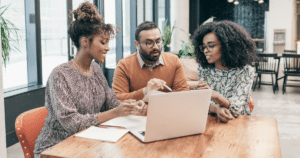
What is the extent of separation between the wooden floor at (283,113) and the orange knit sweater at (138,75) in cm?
141

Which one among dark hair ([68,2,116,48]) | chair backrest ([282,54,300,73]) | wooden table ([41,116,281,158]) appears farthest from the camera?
chair backrest ([282,54,300,73])

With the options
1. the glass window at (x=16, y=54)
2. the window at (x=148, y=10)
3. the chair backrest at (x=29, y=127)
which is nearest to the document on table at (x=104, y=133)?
the chair backrest at (x=29, y=127)

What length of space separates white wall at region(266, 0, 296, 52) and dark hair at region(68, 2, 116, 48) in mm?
9429

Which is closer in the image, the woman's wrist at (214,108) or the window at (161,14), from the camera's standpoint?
the woman's wrist at (214,108)

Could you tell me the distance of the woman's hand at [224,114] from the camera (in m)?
1.62

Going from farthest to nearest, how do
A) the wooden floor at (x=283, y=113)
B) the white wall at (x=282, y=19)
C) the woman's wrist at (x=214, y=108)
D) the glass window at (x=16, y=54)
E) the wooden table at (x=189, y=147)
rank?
the white wall at (x=282, y=19)
the glass window at (x=16, y=54)
the wooden floor at (x=283, y=113)
the woman's wrist at (x=214, y=108)
the wooden table at (x=189, y=147)

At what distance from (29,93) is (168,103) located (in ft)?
8.85

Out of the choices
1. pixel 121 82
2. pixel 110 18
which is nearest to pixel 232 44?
pixel 121 82

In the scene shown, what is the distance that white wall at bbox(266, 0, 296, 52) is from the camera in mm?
9602

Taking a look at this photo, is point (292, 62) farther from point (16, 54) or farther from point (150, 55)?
point (16, 54)

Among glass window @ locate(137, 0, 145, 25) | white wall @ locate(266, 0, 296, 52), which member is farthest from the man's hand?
white wall @ locate(266, 0, 296, 52)

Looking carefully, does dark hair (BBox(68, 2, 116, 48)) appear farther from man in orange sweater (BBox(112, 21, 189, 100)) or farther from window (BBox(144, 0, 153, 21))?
window (BBox(144, 0, 153, 21))

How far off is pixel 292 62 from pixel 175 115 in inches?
243

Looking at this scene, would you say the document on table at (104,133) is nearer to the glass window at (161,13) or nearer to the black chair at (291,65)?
the black chair at (291,65)
